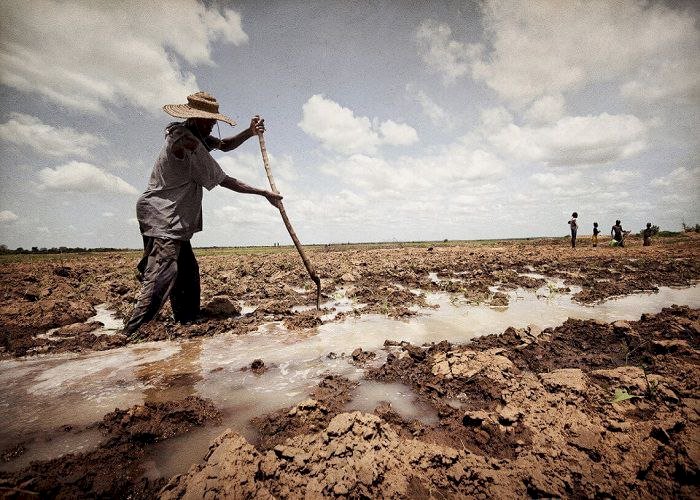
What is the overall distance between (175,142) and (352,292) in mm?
4130

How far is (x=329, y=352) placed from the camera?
3486 mm

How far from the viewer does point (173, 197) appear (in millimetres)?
4066

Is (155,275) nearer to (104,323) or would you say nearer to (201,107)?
(104,323)

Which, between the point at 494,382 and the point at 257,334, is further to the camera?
the point at 257,334

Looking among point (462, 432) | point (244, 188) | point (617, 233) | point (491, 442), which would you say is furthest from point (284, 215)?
point (617, 233)

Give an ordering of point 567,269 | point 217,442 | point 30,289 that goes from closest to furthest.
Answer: point 217,442
point 30,289
point 567,269

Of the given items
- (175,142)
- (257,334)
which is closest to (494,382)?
(257,334)

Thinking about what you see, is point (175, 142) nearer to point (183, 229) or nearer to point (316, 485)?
point (183, 229)

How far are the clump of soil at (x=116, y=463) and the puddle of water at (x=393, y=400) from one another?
1.03 m

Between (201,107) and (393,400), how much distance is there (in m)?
4.07

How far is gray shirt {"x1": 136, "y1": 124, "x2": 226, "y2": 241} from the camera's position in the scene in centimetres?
397

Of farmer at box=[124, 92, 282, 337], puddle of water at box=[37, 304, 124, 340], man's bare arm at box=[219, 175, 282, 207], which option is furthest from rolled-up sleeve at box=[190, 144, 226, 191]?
puddle of water at box=[37, 304, 124, 340]

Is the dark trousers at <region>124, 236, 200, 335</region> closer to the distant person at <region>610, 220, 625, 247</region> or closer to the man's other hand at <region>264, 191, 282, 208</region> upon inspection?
the man's other hand at <region>264, 191, 282, 208</region>

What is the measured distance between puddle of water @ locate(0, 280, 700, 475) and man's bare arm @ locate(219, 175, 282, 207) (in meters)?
1.90
